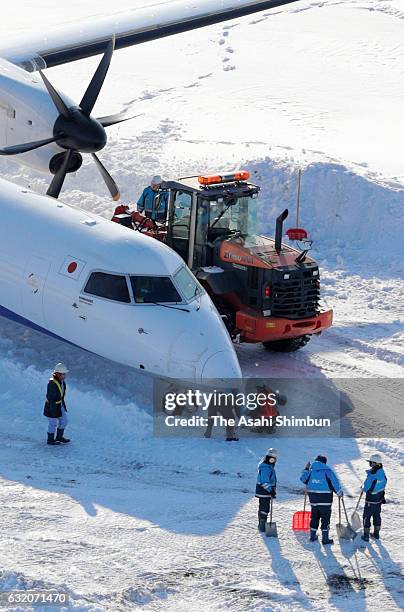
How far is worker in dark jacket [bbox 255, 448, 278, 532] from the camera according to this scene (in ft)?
50.5

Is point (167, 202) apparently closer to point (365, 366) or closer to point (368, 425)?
point (365, 366)

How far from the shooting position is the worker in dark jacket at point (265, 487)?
15.4 m

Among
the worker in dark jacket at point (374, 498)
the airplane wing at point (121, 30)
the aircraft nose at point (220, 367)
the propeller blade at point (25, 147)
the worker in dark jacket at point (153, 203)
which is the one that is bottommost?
the worker in dark jacket at point (374, 498)

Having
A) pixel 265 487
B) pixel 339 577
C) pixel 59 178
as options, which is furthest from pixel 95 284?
pixel 339 577

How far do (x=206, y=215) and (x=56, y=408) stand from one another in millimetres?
6160

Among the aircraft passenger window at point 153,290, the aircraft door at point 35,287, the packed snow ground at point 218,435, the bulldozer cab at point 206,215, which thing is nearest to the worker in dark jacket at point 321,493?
the packed snow ground at point 218,435

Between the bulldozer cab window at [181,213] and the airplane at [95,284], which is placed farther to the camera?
the bulldozer cab window at [181,213]

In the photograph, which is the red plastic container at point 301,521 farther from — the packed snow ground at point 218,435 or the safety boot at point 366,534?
the safety boot at point 366,534

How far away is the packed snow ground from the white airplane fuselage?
0.95 meters

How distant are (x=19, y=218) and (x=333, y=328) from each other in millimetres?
7202

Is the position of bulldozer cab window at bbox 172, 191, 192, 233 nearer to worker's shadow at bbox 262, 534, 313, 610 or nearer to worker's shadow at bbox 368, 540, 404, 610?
worker's shadow at bbox 262, 534, 313, 610

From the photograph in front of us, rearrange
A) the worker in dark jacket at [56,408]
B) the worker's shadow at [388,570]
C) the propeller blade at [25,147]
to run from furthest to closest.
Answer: the propeller blade at [25,147]
the worker in dark jacket at [56,408]
the worker's shadow at [388,570]

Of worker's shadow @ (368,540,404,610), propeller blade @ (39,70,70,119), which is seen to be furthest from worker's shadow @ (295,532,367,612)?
propeller blade @ (39,70,70,119)

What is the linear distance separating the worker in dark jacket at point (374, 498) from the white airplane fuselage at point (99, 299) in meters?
3.90
